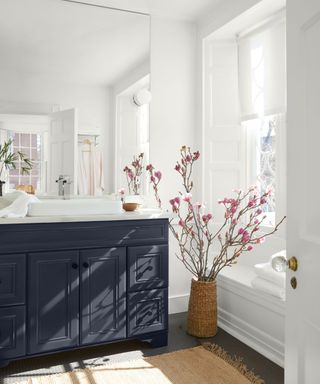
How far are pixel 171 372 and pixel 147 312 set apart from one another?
18.0 inches

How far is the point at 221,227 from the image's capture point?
3359 mm

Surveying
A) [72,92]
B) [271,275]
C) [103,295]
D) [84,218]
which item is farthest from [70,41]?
[271,275]

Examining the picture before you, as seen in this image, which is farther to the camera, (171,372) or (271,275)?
(271,275)

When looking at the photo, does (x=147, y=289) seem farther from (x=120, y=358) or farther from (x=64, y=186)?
(x=64, y=186)

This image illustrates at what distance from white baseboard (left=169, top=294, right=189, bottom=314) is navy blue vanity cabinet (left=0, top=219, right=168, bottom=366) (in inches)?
26.8

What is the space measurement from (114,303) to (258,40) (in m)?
2.36

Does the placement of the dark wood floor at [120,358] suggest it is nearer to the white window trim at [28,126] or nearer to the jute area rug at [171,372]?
the jute area rug at [171,372]

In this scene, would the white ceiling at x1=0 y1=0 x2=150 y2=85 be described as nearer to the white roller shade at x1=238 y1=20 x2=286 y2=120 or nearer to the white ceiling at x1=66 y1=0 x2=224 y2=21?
the white ceiling at x1=66 y1=0 x2=224 y2=21

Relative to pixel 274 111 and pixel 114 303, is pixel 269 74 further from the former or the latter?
pixel 114 303

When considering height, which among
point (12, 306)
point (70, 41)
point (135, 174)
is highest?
point (70, 41)

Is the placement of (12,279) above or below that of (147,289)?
above

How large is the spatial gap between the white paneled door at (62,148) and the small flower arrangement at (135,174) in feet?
1.51

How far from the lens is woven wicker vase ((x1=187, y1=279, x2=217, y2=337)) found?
3002mm

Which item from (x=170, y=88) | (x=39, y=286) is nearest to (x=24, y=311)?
(x=39, y=286)
